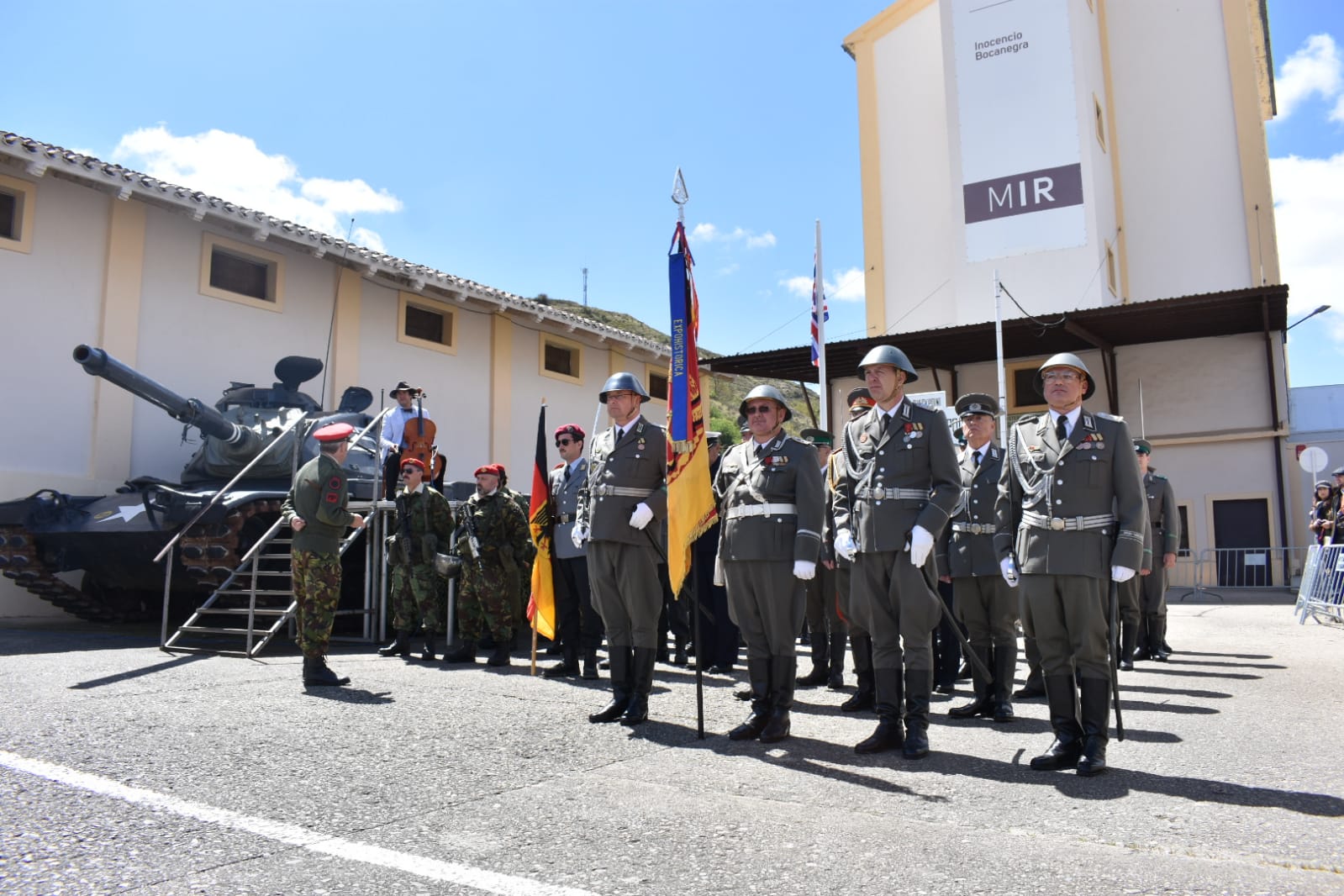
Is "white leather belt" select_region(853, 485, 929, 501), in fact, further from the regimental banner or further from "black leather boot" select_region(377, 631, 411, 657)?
the regimental banner

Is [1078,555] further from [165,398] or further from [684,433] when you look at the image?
[165,398]

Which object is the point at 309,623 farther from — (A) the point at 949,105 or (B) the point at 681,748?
(A) the point at 949,105

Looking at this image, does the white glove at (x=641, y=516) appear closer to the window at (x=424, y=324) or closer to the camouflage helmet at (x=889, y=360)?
the camouflage helmet at (x=889, y=360)

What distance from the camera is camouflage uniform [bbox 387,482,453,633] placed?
827 centimetres

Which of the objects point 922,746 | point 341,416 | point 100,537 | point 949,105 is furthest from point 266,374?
point 949,105

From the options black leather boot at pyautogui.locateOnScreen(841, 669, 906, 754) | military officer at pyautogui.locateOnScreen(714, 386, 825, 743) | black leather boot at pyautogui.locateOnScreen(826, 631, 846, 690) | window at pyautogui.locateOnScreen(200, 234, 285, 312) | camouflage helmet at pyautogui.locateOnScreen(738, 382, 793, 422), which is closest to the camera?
black leather boot at pyautogui.locateOnScreen(841, 669, 906, 754)

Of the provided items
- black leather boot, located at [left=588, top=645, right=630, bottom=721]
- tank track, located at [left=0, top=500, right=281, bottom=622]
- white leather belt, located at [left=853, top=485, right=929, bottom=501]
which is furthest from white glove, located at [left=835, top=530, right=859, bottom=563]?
tank track, located at [left=0, top=500, right=281, bottom=622]

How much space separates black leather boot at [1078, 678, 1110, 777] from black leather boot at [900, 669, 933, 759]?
64 cm

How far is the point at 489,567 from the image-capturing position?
7.97 m

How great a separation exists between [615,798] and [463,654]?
182 inches

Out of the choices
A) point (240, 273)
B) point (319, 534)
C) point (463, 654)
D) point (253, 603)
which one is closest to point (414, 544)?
point (463, 654)

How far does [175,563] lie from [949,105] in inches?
721

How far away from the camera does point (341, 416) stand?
1138 centimetres

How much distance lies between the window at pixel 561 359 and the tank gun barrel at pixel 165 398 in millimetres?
9474
